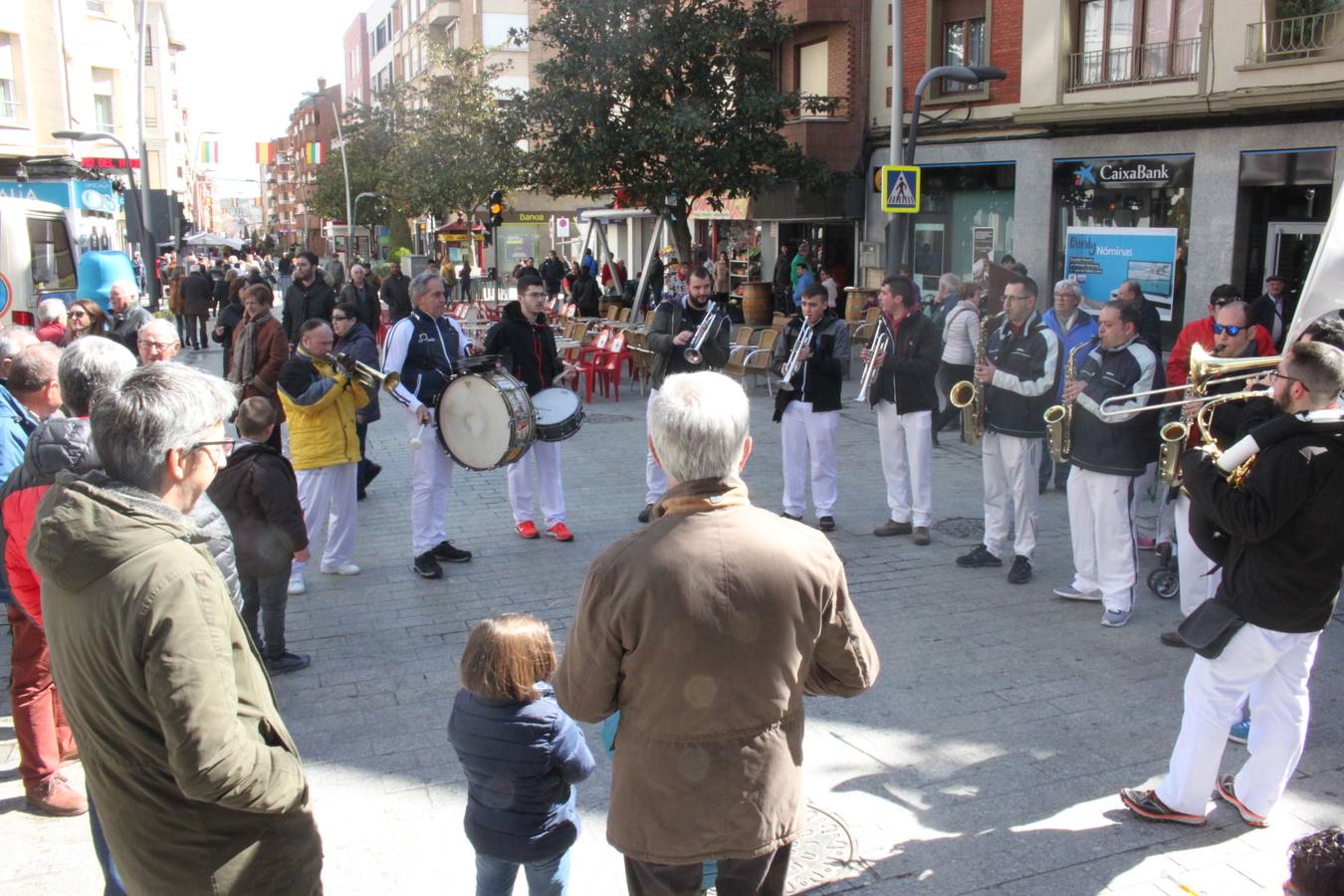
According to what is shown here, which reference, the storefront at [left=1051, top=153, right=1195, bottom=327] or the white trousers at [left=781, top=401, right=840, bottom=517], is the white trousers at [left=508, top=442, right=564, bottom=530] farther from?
the storefront at [left=1051, top=153, right=1195, bottom=327]

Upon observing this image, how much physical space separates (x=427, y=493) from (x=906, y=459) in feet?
11.7

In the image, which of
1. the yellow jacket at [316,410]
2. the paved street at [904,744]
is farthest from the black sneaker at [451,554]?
the yellow jacket at [316,410]

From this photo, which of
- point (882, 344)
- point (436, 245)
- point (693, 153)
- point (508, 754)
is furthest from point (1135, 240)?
point (436, 245)

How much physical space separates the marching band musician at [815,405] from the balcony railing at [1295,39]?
10890 mm

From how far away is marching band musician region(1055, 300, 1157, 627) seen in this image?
20.3 ft

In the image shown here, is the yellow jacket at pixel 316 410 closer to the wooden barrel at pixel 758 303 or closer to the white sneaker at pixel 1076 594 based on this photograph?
the white sneaker at pixel 1076 594

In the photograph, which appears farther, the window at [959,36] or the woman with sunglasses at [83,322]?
the window at [959,36]

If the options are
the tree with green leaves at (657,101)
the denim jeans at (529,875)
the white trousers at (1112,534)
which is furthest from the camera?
the tree with green leaves at (657,101)

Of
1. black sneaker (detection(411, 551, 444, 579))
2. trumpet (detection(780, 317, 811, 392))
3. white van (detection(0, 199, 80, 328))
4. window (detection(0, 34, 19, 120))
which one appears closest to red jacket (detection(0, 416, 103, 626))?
black sneaker (detection(411, 551, 444, 579))

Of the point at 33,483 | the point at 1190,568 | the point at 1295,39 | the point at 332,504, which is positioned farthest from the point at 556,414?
the point at 1295,39

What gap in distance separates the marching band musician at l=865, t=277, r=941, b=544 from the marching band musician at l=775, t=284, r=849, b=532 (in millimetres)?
328

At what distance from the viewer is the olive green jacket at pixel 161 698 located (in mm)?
2199

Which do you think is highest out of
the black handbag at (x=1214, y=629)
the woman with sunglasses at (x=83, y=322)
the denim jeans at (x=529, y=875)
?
the woman with sunglasses at (x=83, y=322)

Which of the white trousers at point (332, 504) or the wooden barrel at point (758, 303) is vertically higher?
the wooden barrel at point (758, 303)
